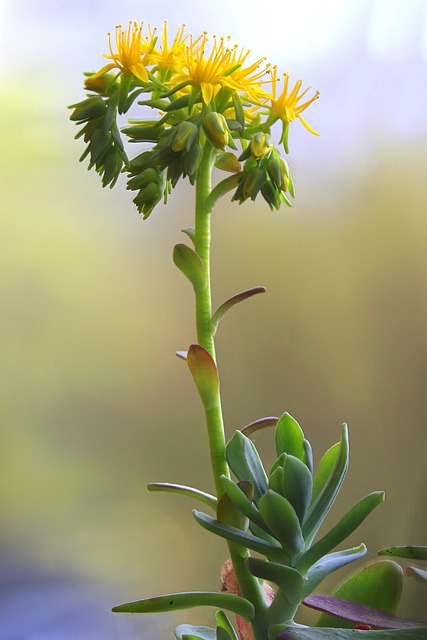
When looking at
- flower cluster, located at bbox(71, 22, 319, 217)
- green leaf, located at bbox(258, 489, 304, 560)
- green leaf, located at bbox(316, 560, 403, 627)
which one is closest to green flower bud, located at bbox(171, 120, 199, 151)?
flower cluster, located at bbox(71, 22, 319, 217)

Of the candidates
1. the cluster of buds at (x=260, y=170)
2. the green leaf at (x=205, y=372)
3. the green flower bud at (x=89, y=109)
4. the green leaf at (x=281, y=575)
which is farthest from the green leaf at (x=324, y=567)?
the green flower bud at (x=89, y=109)

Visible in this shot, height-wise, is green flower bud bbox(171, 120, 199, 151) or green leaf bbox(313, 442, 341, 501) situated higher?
green flower bud bbox(171, 120, 199, 151)

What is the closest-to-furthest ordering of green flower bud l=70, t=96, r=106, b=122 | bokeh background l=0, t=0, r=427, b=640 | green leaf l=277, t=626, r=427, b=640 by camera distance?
green leaf l=277, t=626, r=427, b=640
green flower bud l=70, t=96, r=106, b=122
bokeh background l=0, t=0, r=427, b=640

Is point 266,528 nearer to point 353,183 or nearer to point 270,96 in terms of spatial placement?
point 270,96

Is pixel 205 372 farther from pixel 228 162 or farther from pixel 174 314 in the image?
pixel 174 314

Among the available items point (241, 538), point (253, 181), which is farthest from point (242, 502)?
point (253, 181)

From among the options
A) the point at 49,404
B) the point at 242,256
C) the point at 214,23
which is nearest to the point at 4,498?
the point at 49,404

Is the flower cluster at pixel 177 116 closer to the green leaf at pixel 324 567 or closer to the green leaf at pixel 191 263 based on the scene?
the green leaf at pixel 191 263

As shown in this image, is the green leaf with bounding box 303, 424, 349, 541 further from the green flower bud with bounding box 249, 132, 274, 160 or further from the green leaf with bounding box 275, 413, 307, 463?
the green flower bud with bounding box 249, 132, 274, 160

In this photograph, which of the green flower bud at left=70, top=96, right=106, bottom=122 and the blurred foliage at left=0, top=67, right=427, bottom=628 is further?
the blurred foliage at left=0, top=67, right=427, bottom=628
